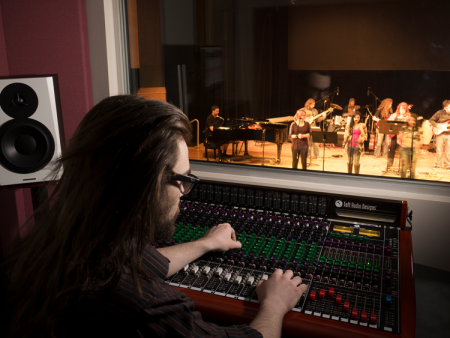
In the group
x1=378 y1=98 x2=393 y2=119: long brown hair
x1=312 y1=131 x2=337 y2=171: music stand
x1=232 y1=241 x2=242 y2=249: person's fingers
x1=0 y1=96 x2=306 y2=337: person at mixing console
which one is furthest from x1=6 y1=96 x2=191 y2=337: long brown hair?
x1=378 y1=98 x2=393 y2=119: long brown hair

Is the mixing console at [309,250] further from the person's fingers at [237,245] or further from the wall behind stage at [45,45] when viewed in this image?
the wall behind stage at [45,45]

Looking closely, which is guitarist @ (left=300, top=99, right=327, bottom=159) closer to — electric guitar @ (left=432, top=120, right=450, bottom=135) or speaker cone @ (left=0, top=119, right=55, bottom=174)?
electric guitar @ (left=432, top=120, right=450, bottom=135)

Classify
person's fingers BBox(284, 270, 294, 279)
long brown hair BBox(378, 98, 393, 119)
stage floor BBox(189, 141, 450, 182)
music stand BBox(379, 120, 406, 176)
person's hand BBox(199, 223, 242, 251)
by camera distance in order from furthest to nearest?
long brown hair BBox(378, 98, 393, 119)
music stand BBox(379, 120, 406, 176)
stage floor BBox(189, 141, 450, 182)
person's hand BBox(199, 223, 242, 251)
person's fingers BBox(284, 270, 294, 279)

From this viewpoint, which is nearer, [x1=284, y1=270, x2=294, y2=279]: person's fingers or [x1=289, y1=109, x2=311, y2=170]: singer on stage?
[x1=284, y1=270, x2=294, y2=279]: person's fingers

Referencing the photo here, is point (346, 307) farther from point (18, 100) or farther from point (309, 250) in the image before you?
point (18, 100)

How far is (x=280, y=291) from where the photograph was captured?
100 centimetres

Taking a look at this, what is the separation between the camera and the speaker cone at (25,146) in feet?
6.35

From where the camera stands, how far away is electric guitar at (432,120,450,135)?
337 centimetres

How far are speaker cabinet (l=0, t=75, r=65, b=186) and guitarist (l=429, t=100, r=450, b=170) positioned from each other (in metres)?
3.06

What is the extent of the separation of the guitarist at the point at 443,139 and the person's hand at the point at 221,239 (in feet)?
8.87

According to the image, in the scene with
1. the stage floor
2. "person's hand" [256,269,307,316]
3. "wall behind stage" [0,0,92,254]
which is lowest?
the stage floor

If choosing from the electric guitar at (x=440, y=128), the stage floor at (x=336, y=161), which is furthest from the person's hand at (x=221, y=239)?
the electric guitar at (x=440, y=128)

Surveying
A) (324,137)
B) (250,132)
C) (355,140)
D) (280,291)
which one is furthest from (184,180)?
(355,140)

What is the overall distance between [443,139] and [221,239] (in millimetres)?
2982
